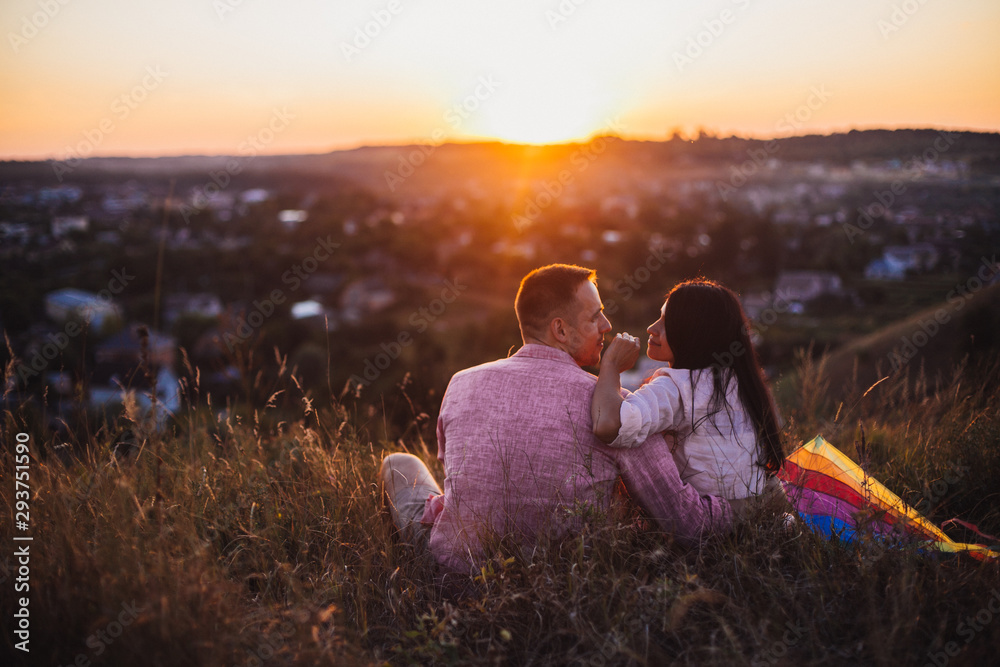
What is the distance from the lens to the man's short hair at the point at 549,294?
2213 millimetres

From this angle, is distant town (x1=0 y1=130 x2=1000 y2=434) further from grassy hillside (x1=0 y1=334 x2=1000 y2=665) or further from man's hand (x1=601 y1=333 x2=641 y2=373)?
man's hand (x1=601 y1=333 x2=641 y2=373)

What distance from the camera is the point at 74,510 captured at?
7.22ft

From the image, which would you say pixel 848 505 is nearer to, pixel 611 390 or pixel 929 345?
pixel 611 390

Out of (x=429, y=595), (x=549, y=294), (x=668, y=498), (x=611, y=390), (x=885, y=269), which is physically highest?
(x=549, y=294)

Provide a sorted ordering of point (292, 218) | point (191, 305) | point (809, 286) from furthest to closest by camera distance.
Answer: point (292, 218)
point (191, 305)
point (809, 286)

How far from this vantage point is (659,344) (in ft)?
7.66

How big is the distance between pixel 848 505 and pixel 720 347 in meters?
0.88

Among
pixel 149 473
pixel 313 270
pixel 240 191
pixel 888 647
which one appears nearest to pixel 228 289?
pixel 313 270

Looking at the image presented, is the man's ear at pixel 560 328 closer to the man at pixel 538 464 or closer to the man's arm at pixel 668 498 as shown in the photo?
the man at pixel 538 464

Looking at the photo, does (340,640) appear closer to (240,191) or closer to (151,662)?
(151,662)

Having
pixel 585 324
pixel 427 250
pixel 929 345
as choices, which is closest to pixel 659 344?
pixel 585 324

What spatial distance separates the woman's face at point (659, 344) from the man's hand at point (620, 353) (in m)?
0.19

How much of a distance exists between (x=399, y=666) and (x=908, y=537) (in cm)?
172

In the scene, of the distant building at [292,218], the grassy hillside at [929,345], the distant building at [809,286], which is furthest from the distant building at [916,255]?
the distant building at [292,218]
